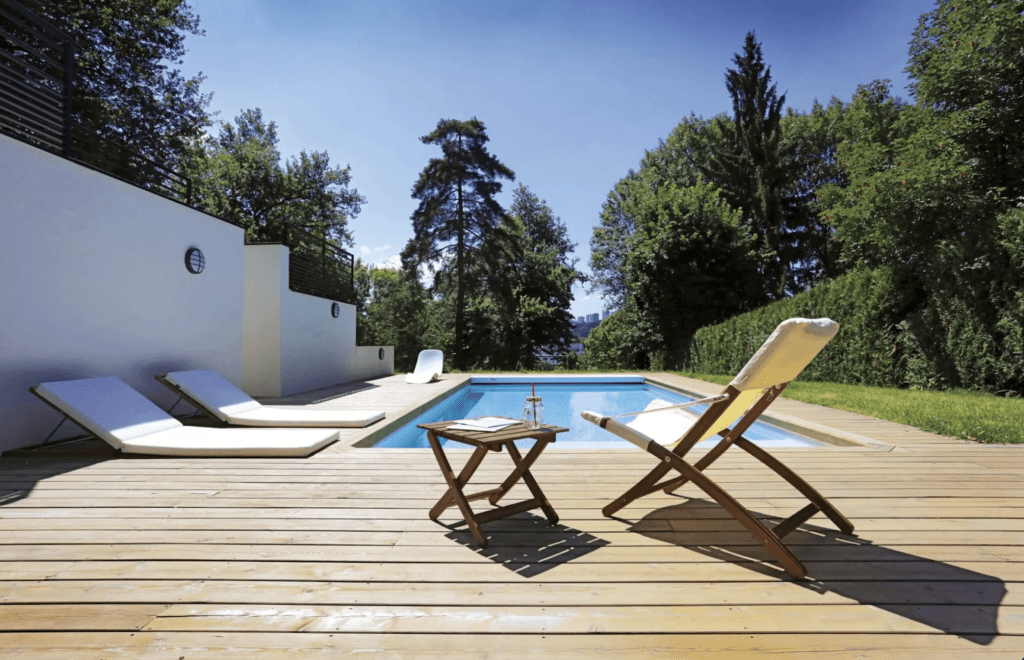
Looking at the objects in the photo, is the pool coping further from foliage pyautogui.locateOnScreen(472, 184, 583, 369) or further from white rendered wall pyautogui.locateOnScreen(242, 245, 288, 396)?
foliage pyautogui.locateOnScreen(472, 184, 583, 369)

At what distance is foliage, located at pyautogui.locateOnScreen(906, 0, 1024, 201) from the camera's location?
757cm

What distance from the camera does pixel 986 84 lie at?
7887 millimetres

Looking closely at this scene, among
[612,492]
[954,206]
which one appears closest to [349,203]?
[954,206]

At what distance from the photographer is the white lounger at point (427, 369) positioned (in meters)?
10.4

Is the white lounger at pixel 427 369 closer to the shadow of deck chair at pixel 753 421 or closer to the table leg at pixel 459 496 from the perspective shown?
the table leg at pixel 459 496

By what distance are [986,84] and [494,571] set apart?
10.4 metres

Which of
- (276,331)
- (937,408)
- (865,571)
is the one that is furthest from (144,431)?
(937,408)

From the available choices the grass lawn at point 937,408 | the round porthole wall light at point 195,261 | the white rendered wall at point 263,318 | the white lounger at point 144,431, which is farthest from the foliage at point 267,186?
the grass lawn at point 937,408

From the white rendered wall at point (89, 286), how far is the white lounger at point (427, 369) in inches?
167

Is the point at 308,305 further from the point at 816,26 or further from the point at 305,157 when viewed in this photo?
the point at 305,157

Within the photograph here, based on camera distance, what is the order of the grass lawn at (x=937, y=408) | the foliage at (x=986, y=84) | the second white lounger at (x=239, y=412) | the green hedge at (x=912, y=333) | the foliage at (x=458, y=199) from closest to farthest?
1. the grass lawn at (x=937, y=408)
2. the second white lounger at (x=239, y=412)
3. the green hedge at (x=912, y=333)
4. the foliage at (x=986, y=84)
5. the foliage at (x=458, y=199)

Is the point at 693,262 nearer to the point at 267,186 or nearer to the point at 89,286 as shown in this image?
the point at 89,286

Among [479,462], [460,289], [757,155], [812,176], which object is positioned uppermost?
[812,176]

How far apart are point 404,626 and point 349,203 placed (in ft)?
77.5
